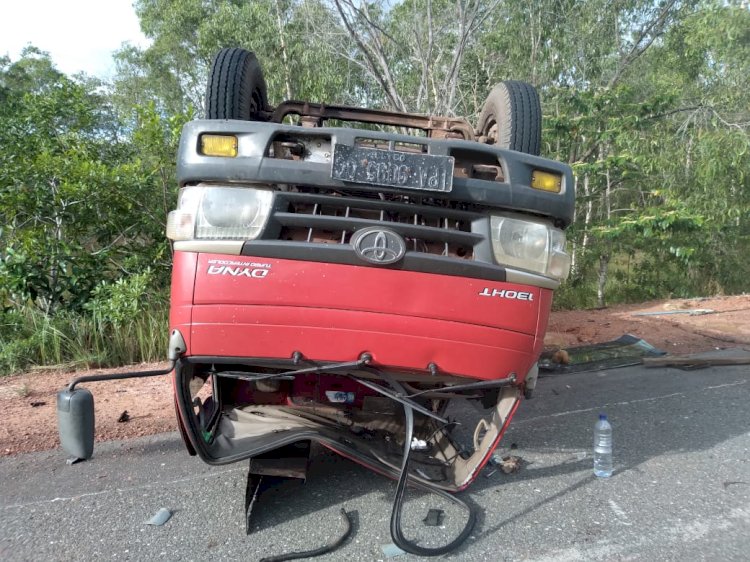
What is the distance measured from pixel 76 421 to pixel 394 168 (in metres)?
1.78

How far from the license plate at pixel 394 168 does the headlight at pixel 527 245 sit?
0.34m

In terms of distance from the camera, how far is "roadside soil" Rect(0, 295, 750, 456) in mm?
4042

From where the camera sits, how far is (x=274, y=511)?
9.27 feet

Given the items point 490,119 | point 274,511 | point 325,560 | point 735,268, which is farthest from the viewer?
point 735,268

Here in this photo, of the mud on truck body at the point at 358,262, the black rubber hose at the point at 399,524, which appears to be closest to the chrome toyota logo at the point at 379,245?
the mud on truck body at the point at 358,262

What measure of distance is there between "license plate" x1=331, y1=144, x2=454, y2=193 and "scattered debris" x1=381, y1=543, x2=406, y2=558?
162cm

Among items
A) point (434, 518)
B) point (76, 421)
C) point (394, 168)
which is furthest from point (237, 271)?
point (434, 518)

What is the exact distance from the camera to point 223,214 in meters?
2.46

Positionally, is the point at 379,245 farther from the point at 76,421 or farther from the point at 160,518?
the point at 160,518

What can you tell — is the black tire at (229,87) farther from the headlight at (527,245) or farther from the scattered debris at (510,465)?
the scattered debris at (510,465)

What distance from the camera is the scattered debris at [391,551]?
2457 millimetres

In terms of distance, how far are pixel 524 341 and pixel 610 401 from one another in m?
2.72

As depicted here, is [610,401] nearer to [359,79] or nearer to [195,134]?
[195,134]

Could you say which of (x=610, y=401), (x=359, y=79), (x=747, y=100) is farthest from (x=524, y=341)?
(x=747, y=100)
